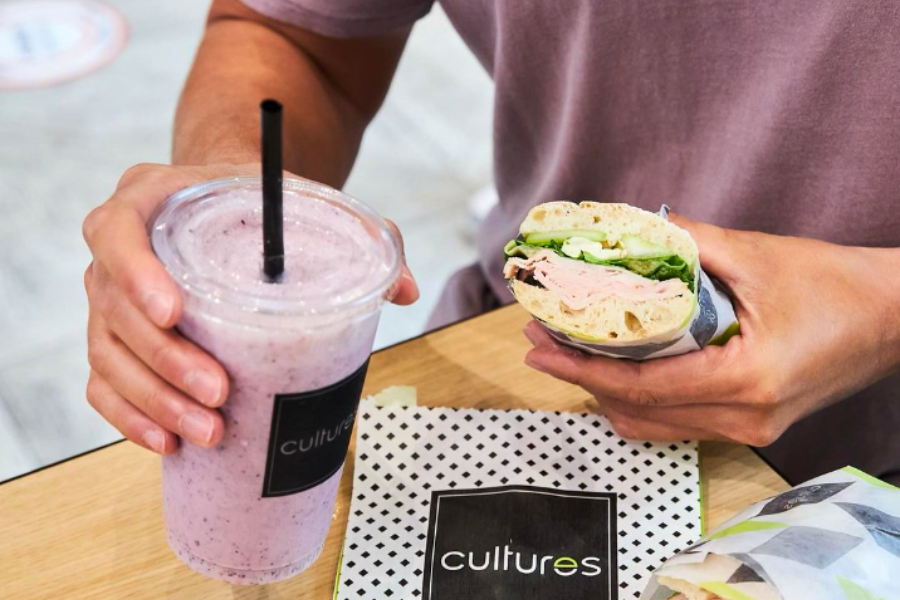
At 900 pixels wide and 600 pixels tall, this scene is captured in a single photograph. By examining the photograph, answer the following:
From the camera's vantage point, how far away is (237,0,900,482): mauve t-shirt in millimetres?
1208

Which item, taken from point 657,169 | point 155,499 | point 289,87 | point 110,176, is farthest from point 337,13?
point 110,176

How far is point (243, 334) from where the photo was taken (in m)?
0.76

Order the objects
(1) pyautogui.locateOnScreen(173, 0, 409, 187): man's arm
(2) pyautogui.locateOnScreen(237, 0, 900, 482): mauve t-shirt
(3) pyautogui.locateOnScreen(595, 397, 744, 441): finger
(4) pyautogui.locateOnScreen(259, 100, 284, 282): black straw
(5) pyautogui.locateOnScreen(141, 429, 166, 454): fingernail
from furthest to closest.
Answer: (1) pyautogui.locateOnScreen(173, 0, 409, 187): man's arm
(2) pyautogui.locateOnScreen(237, 0, 900, 482): mauve t-shirt
(3) pyautogui.locateOnScreen(595, 397, 744, 441): finger
(5) pyautogui.locateOnScreen(141, 429, 166, 454): fingernail
(4) pyautogui.locateOnScreen(259, 100, 284, 282): black straw

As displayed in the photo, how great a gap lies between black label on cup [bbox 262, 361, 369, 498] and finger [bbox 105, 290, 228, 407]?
0.17 ft

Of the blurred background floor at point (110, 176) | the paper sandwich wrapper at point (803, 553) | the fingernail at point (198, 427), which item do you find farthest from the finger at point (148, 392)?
the blurred background floor at point (110, 176)

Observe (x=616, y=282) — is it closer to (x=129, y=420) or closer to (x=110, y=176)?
(x=129, y=420)

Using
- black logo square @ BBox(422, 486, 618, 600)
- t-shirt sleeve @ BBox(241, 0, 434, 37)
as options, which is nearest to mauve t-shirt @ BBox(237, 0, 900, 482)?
t-shirt sleeve @ BBox(241, 0, 434, 37)

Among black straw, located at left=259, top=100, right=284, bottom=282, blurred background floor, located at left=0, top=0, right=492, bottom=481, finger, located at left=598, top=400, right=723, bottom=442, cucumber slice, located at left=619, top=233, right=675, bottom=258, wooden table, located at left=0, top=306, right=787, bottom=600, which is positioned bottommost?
blurred background floor, located at left=0, top=0, right=492, bottom=481

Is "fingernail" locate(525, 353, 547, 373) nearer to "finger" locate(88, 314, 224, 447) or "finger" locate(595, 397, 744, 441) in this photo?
"finger" locate(595, 397, 744, 441)

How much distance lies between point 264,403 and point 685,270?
1.48ft

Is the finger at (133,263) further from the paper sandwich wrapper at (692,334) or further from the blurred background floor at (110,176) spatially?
the blurred background floor at (110,176)

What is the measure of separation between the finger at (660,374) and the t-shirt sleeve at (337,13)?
23.6 inches

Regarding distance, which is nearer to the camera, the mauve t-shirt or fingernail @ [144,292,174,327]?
fingernail @ [144,292,174,327]

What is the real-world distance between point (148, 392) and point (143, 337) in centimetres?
6
